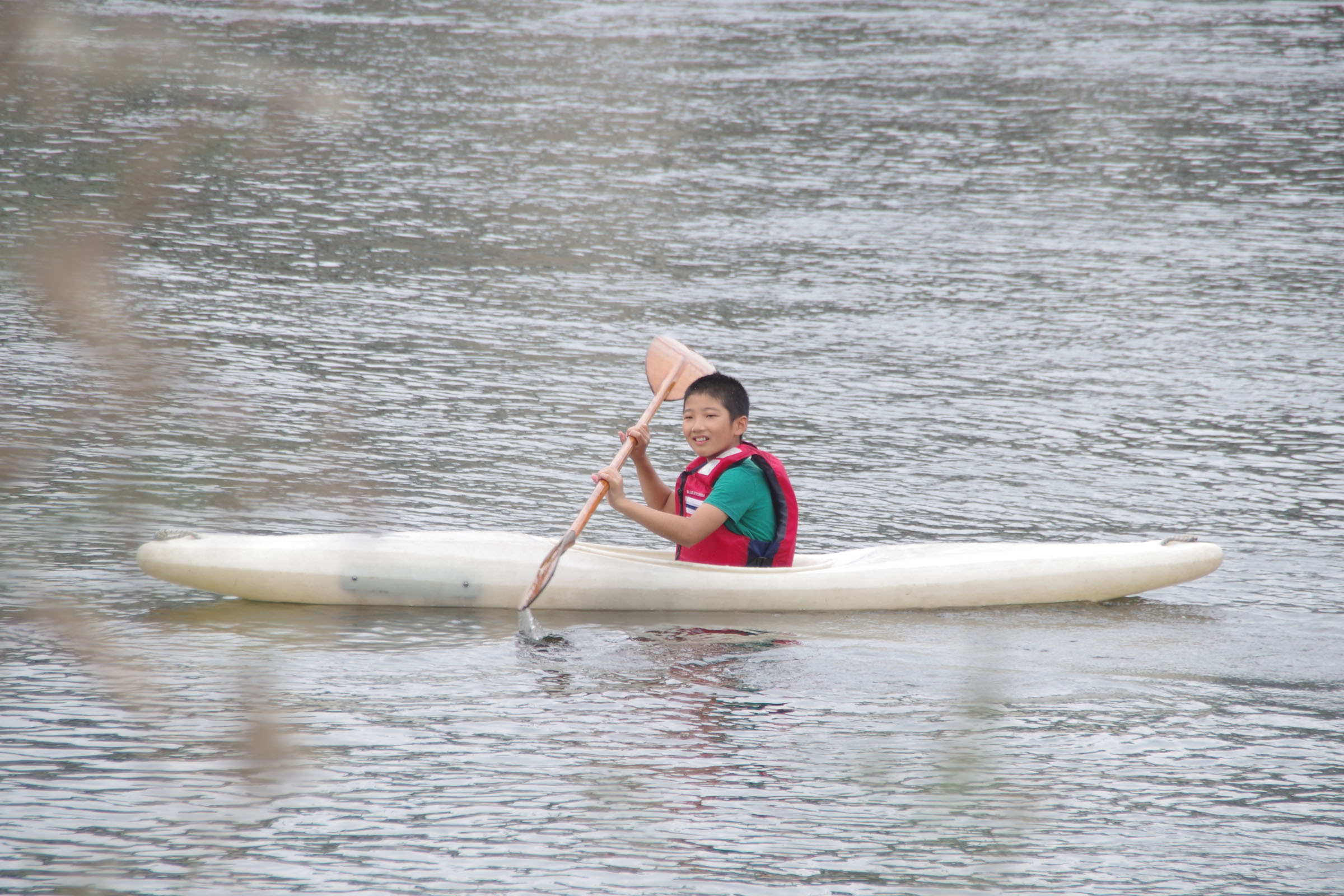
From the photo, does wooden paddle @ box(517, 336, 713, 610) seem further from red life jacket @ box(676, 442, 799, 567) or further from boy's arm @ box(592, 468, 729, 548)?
boy's arm @ box(592, 468, 729, 548)

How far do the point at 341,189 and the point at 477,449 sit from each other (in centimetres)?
695

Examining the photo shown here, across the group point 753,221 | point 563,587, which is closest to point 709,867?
point 563,587

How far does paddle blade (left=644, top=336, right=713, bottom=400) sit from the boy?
65cm

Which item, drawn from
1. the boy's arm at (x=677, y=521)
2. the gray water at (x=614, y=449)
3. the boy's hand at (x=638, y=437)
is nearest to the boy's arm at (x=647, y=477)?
the boy's hand at (x=638, y=437)

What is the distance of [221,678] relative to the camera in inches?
194

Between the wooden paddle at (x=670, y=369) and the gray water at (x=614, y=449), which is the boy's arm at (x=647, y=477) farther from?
the gray water at (x=614, y=449)

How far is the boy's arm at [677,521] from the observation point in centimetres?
568

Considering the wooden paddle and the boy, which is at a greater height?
the wooden paddle

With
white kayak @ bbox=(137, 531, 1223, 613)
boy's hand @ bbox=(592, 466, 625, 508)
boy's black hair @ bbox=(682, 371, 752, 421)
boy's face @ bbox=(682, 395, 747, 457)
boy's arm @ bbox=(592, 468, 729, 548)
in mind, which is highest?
boy's black hair @ bbox=(682, 371, 752, 421)

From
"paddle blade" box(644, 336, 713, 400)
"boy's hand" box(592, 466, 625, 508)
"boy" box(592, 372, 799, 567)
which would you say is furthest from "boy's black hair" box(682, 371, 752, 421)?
"paddle blade" box(644, 336, 713, 400)

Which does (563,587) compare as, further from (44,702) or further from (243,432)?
(243,432)

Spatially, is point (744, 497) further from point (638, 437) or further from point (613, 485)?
point (613, 485)

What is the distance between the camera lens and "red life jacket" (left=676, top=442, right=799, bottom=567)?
5988 mm

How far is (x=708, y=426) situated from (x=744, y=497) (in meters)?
0.29
